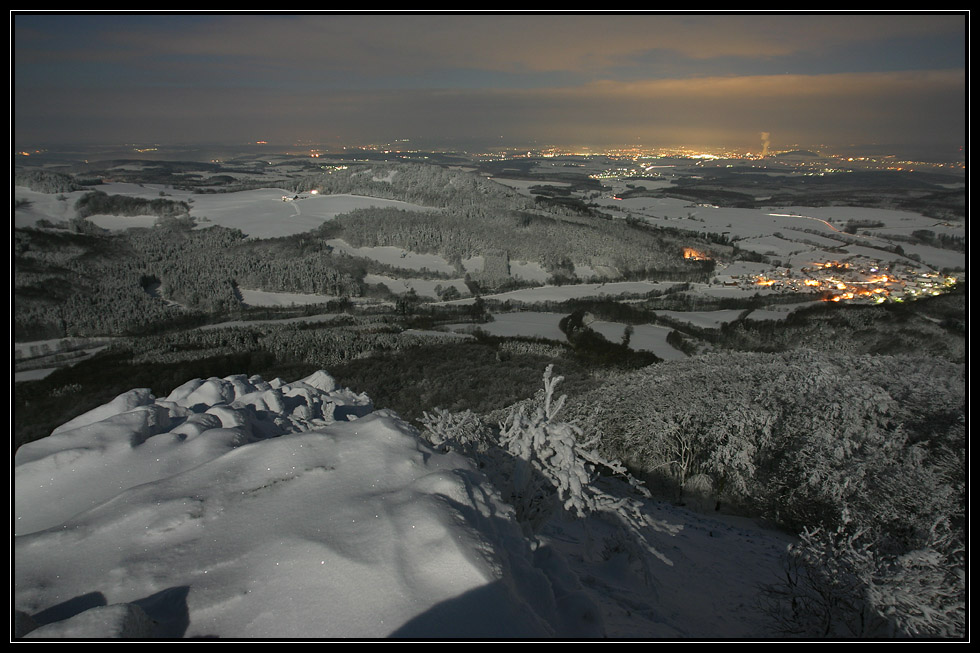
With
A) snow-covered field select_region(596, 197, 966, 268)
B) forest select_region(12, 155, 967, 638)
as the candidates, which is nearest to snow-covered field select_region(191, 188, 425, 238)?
forest select_region(12, 155, 967, 638)

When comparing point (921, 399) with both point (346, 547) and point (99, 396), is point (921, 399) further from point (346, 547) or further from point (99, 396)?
point (99, 396)

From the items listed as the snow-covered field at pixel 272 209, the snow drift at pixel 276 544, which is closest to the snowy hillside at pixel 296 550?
the snow drift at pixel 276 544

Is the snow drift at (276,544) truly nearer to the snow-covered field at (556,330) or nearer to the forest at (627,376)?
the forest at (627,376)

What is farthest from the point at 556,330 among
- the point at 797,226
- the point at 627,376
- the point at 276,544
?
the point at 797,226

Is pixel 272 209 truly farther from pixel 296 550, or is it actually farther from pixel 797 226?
pixel 296 550

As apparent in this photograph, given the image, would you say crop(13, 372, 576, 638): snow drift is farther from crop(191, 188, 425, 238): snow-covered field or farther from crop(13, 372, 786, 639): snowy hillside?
crop(191, 188, 425, 238): snow-covered field
